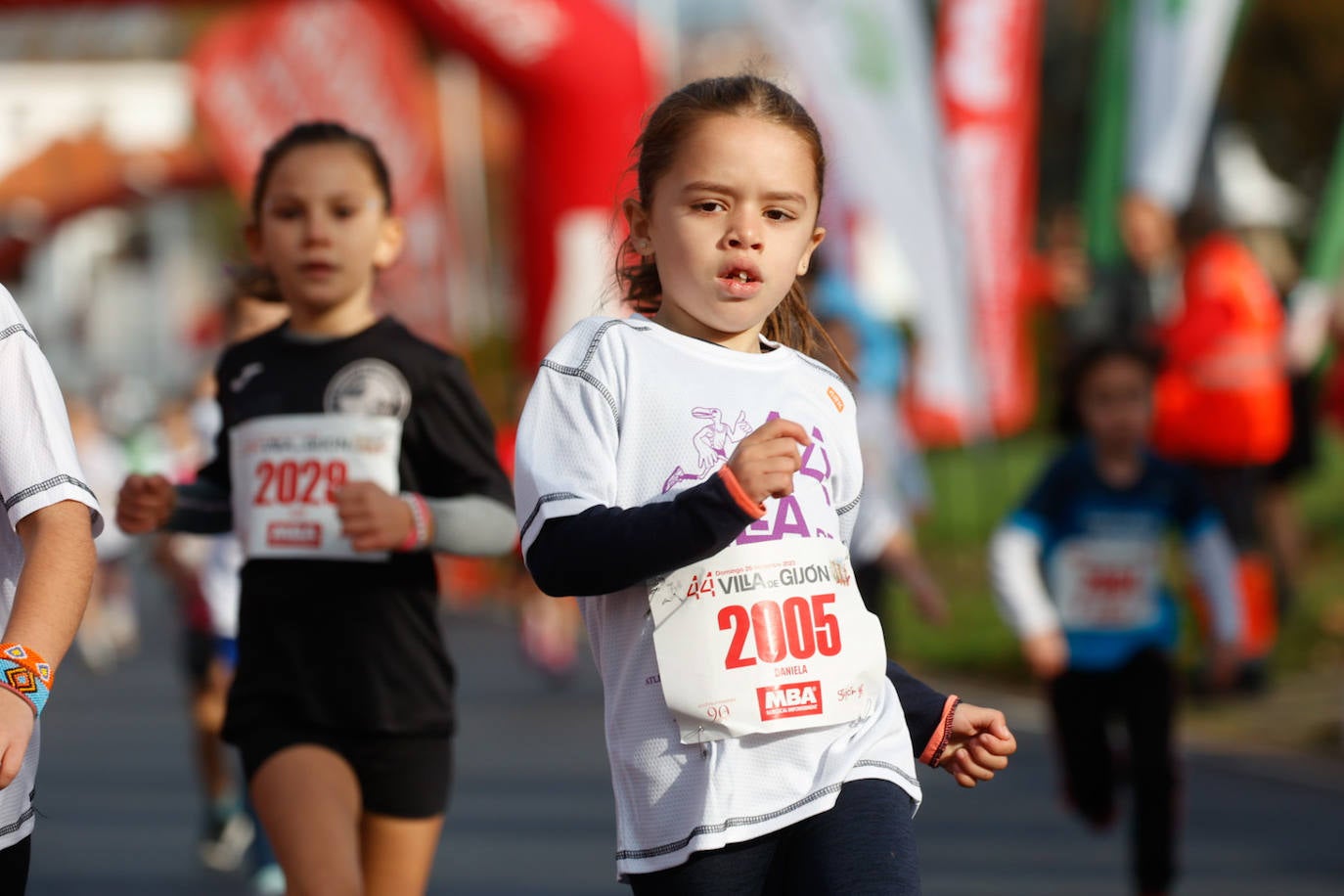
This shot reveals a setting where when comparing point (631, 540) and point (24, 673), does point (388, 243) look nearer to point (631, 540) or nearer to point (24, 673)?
point (631, 540)

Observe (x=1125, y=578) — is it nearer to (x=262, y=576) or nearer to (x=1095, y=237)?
(x=262, y=576)

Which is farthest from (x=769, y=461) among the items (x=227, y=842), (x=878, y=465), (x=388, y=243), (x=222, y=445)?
(x=878, y=465)

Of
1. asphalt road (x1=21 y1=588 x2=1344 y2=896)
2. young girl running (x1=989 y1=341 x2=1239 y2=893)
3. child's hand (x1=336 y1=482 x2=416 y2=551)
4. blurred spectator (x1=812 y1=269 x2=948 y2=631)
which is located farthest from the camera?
blurred spectator (x1=812 y1=269 x2=948 y2=631)

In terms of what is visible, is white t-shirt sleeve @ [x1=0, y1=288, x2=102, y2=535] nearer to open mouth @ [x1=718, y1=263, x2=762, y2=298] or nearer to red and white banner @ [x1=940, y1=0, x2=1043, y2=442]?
open mouth @ [x1=718, y1=263, x2=762, y2=298]

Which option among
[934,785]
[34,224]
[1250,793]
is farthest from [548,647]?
[34,224]

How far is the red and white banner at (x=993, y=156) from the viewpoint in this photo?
13469 mm

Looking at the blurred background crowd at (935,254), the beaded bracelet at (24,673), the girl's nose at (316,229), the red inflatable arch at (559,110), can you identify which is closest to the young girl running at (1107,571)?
the blurred background crowd at (935,254)

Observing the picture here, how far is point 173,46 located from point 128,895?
7249cm

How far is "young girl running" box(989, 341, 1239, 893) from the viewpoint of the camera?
20.2 feet

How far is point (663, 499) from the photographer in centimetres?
313

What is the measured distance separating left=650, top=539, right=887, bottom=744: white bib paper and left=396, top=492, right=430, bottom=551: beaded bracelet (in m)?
1.15

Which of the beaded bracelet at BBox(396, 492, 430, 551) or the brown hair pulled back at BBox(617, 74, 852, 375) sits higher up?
the brown hair pulled back at BBox(617, 74, 852, 375)

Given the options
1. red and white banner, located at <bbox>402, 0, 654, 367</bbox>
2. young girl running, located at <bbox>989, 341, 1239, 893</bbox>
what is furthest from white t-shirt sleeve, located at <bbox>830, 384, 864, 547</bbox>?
red and white banner, located at <bbox>402, 0, 654, 367</bbox>

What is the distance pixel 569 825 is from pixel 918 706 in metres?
4.77
